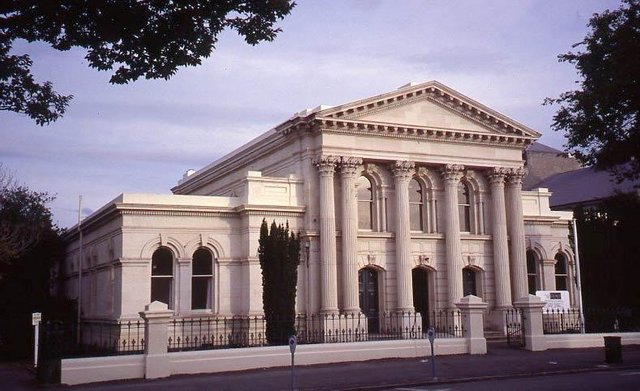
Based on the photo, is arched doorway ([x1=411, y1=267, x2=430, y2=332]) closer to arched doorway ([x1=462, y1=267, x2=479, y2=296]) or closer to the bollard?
arched doorway ([x1=462, y1=267, x2=479, y2=296])

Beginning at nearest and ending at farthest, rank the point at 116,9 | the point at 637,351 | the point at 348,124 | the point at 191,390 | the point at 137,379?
the point at 116,9 < the point at 191,390 < the point at 137,379 < the point at 637,351 < the point at 348,124

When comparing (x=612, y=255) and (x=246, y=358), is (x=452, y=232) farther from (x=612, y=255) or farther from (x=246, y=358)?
(x=246, y=358)

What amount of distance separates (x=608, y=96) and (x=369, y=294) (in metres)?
15.6

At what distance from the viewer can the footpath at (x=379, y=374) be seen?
56.0 ft

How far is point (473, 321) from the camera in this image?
2438 cm

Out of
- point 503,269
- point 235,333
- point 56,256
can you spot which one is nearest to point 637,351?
point 503,269

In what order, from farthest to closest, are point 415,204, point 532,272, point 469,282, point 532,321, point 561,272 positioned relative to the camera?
point 561,272 < point 532,272 < point 469,282 < point 415,204 < point 532,321

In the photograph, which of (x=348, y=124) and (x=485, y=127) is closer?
(x=348, y=124)

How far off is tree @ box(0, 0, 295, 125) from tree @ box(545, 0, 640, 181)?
39.8ft

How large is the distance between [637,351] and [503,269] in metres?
8.96

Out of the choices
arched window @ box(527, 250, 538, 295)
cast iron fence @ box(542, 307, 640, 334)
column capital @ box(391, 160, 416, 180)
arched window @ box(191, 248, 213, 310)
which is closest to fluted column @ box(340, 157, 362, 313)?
column capital @ box(391, 160, 416, 180)

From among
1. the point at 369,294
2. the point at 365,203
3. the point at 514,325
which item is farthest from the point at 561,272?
the point at 365,203

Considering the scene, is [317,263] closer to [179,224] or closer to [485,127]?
[179,224]

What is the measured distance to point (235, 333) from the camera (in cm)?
2872
